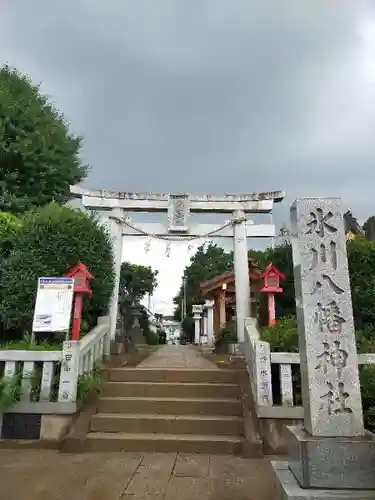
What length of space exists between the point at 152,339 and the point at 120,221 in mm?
16555

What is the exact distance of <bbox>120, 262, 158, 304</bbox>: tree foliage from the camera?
33050mm

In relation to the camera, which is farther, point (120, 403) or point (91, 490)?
point (120, 403)

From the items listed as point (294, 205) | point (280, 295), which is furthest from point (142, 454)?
point (280, 295)

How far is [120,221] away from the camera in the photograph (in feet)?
35.2

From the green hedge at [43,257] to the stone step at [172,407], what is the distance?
8.91 feet

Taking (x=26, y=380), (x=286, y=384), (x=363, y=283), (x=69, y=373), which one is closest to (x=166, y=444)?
(x=69, y=373)

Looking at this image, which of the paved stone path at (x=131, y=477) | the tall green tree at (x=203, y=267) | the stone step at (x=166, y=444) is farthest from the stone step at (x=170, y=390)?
the tall green tree at (x=203, y=267)

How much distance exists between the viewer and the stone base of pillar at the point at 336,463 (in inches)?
103

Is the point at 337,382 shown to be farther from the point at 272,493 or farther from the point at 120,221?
the point at 120,221

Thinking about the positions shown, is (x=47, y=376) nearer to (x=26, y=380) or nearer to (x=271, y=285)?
(x=26, y=380)

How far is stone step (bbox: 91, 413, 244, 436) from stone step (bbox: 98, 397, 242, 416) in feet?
0.96

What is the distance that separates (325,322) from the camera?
125 inches

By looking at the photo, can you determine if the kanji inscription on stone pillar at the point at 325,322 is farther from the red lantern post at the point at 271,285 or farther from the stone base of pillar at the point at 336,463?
the red lantern post at the point at 271,285

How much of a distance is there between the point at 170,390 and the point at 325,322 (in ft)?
11.6
